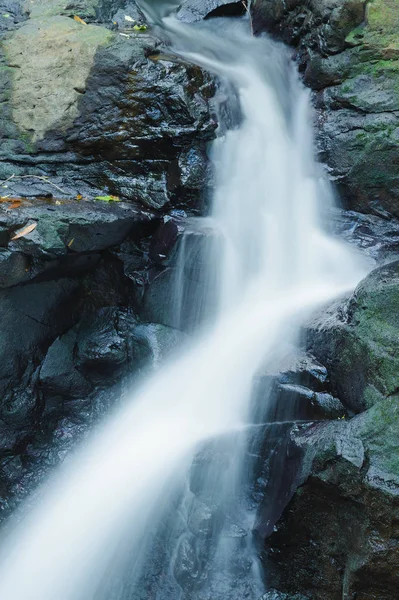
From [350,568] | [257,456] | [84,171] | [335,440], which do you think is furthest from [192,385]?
[84,171]

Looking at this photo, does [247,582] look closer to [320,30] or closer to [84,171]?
[84,171]

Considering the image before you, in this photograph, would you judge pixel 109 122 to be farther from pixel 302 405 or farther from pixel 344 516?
pixel 344 516

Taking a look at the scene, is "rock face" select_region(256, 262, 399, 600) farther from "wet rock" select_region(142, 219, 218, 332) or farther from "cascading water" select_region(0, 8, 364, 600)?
"wet rock" select_region(142, 219, 218, 332)

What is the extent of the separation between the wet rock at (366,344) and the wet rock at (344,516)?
0.86 feet

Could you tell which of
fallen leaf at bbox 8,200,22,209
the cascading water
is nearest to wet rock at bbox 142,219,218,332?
the cascading water

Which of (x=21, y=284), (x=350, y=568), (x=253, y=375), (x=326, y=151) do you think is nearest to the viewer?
(x=350, y=568)

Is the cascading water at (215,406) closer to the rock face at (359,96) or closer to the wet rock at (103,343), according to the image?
the rock face at (359,96)

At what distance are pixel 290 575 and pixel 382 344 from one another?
1.65m

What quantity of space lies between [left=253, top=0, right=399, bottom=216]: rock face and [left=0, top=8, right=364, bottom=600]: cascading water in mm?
295

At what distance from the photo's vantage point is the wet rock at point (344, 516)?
9.04 feet

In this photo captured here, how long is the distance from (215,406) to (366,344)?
52.5 inches

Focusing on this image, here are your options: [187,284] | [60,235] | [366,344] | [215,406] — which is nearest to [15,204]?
[60,235]

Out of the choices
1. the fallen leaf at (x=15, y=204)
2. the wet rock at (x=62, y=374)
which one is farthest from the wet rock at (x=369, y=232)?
the fallen leaf at (x=15, y=204)

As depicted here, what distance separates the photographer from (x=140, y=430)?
13.4 ft
